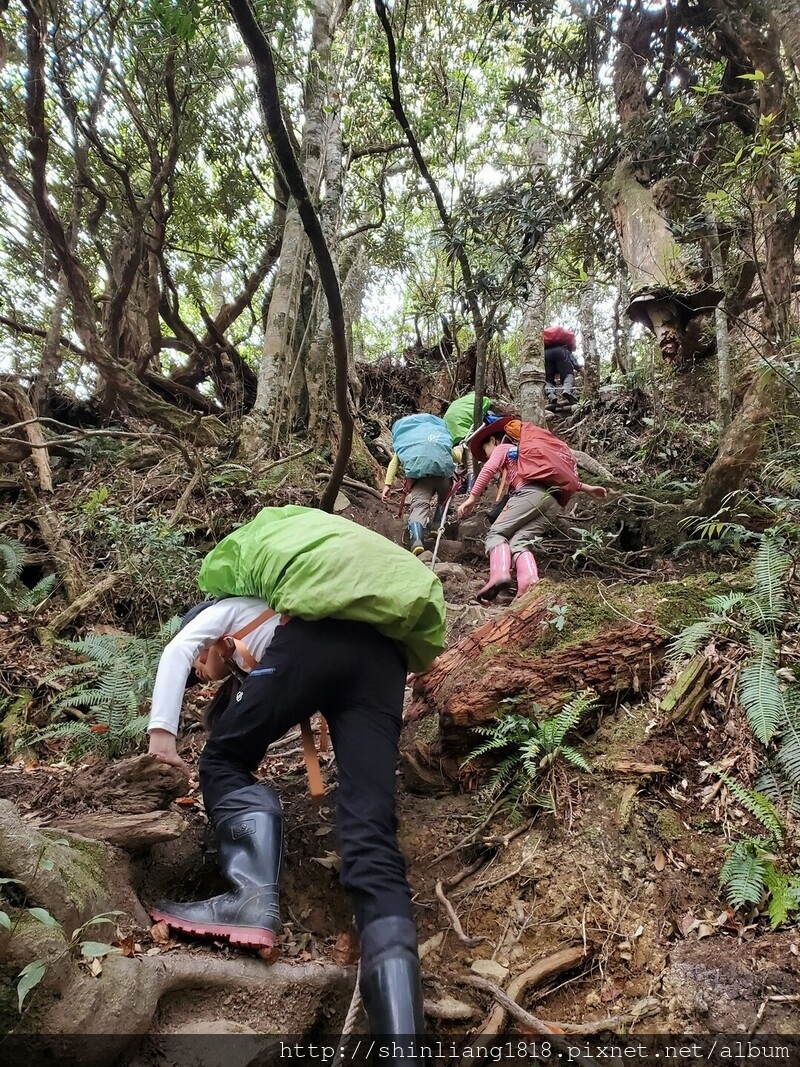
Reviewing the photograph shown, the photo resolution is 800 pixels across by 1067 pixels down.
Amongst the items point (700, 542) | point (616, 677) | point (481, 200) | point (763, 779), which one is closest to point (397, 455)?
point (481, 200)

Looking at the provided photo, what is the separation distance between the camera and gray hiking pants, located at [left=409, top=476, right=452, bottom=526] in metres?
7.23

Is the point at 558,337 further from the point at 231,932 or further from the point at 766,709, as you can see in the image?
the point at 231,932

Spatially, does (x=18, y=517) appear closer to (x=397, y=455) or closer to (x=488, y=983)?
(x=397, y=455)

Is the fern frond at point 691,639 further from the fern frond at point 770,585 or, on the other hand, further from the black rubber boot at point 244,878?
the black rubber boot at point 244,878

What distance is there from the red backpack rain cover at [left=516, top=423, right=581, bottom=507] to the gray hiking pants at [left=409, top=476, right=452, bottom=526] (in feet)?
5.61

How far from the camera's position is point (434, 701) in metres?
3.40

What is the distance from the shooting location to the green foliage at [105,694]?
11.4 ft

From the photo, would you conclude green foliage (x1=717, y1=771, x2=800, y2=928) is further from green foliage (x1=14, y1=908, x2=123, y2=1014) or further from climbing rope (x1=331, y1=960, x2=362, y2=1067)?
green foliage (x1=14, y1=908, x2=123, y2=1014)

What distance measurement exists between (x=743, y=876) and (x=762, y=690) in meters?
0.78

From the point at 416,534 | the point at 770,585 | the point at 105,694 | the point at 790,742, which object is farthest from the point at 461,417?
the point at 790,742

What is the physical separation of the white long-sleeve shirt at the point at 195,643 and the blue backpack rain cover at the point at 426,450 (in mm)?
4554

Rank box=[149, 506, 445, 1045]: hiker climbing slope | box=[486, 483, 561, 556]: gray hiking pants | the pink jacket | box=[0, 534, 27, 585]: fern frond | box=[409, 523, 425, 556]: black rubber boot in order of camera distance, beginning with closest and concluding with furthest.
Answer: box=[149, 506, 445, 1045]: hiker climbing slope, box=[0, 534, 27, 585]: fern frond, box=[486, 483, 561, 556]: gray hiking pants, the pink jacket, box=[409, 523, 425, 556]: black rubber boot

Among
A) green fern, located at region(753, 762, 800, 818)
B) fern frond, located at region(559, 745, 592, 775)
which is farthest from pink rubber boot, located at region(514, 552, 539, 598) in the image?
green fern, located at region(753, 762, 800, 818)

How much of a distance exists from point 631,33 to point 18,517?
869cm
